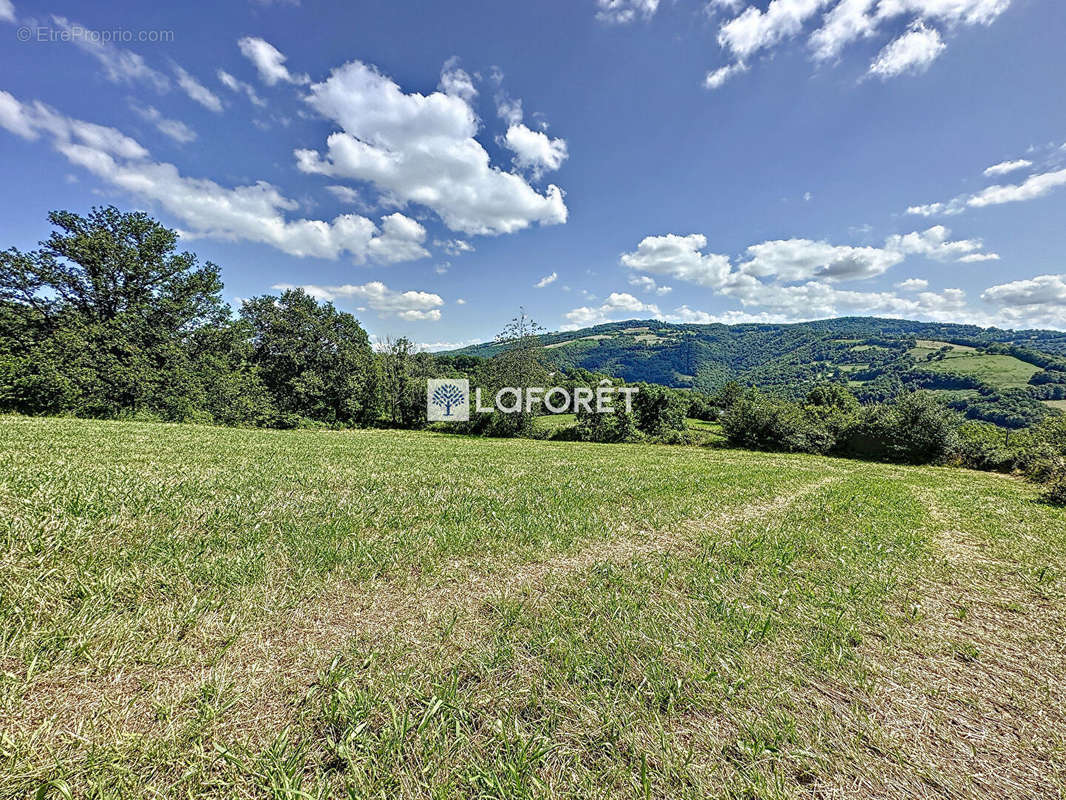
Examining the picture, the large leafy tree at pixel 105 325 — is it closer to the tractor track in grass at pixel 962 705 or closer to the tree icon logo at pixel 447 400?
the tree icon logo at pixel 447 400

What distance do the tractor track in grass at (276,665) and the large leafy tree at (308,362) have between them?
44.2 m

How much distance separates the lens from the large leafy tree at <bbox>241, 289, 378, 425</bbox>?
140 feet

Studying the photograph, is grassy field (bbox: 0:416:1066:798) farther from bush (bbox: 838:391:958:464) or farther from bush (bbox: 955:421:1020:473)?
bush (bbox: 838:391:958:464)

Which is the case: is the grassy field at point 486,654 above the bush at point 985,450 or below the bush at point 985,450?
above

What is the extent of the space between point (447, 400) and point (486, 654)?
4201cm

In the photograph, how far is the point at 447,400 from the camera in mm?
44344

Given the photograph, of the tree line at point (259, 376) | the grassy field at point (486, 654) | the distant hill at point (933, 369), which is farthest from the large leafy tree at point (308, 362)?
the grassy field at point (486, 654)

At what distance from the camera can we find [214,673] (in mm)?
3111

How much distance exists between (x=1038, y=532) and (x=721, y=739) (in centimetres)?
1311

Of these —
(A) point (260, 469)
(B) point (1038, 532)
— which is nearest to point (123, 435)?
(A) point (260, 469)

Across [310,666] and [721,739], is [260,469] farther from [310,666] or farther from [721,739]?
[721,739]

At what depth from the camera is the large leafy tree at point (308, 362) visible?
140 ft

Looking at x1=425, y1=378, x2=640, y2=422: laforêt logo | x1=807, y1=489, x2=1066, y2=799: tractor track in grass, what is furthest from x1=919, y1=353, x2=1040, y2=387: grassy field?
x1=807, y1=489, x2=1066, y2=799: tractor track in grass

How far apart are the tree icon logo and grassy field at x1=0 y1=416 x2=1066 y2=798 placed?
1375 inches
